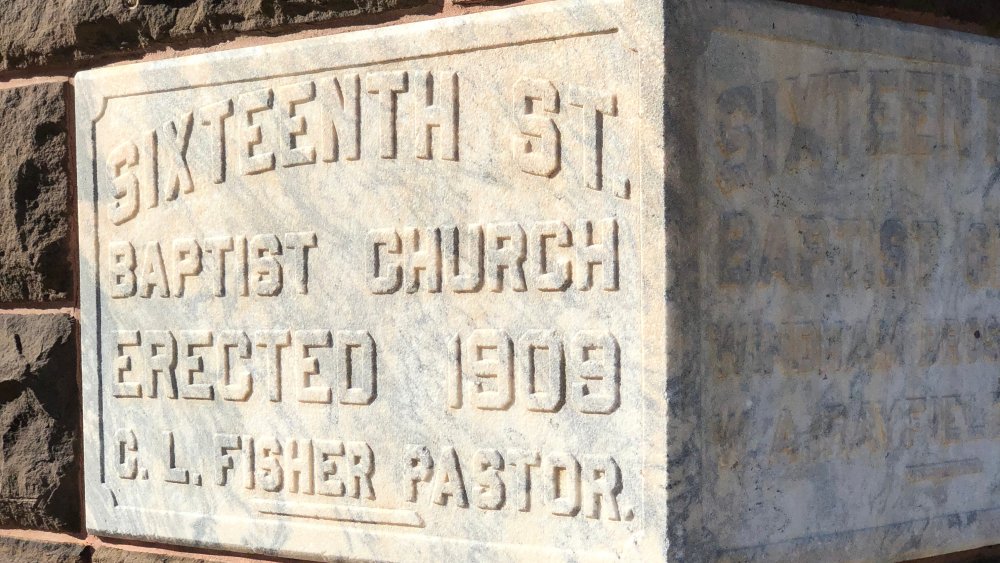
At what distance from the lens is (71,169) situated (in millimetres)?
2520

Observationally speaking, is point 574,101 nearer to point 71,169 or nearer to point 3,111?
point 71,169

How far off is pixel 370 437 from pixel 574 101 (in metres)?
0.63

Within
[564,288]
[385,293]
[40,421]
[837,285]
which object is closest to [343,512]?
[385,293]

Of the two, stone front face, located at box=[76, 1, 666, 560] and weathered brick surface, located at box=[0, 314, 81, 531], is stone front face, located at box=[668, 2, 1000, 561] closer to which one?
stone front face, located at box=[76, 1, 666, 560]

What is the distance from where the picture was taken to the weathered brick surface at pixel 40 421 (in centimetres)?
253

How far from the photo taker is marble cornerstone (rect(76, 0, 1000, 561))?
189 centimetres

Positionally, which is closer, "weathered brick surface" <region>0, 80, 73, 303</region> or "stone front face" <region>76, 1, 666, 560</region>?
"stone front face" <region>76, 1, 666, 560</region>

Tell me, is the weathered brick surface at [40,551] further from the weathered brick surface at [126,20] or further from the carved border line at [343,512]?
the weathered brick surface at [126,20]

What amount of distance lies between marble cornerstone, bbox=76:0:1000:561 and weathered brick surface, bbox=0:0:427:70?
0.07m

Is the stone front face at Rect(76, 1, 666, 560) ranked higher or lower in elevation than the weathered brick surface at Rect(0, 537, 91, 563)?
higher

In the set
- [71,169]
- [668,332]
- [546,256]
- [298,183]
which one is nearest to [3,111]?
[71,169]

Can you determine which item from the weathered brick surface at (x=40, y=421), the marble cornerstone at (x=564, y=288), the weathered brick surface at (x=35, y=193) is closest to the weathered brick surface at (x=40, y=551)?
the weathered brick surface at (x=40, y=421)

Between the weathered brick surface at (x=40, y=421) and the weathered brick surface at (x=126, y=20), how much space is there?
508 mm

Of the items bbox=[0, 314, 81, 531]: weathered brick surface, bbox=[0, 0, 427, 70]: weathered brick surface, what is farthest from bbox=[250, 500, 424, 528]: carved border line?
bbox=[0, 0, 427, 70]: weathered brick surface
